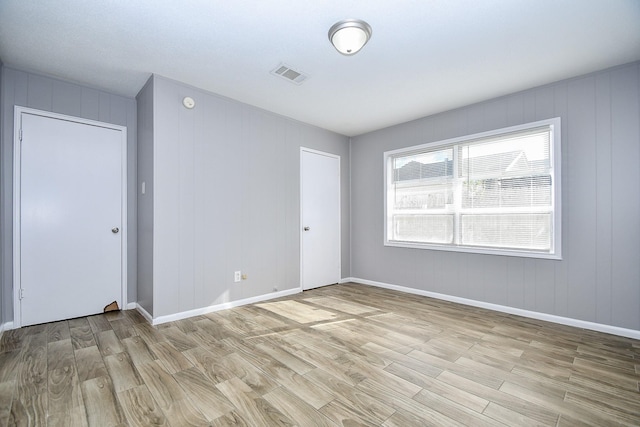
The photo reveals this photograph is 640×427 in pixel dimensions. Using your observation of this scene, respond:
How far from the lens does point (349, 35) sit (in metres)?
2.21

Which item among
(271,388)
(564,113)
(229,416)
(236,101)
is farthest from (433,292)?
(236,101)

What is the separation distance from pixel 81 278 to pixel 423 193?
440 cm

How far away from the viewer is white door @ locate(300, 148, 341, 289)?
14.7 ft

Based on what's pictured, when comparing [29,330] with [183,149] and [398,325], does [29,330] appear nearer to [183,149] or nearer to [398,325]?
[183,149]

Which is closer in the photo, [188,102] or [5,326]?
[5,326]

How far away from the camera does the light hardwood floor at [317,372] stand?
5.32 ft

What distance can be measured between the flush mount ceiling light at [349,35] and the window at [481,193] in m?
2.18

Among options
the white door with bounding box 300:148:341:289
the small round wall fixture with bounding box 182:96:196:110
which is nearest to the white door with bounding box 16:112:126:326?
the small round wall fixture with bounding box 182:96:196:110

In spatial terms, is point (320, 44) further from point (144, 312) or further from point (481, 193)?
point (144, 312)

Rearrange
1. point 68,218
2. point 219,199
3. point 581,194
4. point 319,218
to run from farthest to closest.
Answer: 1. point 319,218
2. point 219,199
3. point 68,218
4. point 581,194

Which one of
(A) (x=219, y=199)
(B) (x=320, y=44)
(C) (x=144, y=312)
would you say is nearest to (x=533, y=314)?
(B) (x=320, y=44)

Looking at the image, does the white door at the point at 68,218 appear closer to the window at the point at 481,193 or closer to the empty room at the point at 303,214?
the empty room at the point at 303,214

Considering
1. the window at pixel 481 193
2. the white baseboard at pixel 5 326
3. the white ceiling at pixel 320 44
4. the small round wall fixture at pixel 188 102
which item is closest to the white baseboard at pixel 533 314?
the window at pixel 481 193

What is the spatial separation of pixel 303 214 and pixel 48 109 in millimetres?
3161
